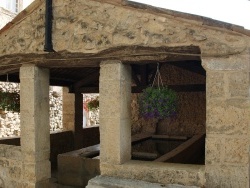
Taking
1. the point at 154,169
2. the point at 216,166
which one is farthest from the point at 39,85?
the point at 216,166

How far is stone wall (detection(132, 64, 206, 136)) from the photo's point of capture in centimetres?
688

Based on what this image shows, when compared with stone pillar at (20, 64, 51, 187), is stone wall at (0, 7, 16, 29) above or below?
above

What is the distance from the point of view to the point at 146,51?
10.1 ft

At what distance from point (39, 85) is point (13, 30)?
2.98ft

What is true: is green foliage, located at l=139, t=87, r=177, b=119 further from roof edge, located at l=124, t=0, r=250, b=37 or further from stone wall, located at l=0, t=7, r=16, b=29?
stone wall, located at l=0, t=7, r=16, b=29

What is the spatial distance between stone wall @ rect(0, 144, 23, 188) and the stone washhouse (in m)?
0.02

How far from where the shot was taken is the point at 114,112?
10.7 ft

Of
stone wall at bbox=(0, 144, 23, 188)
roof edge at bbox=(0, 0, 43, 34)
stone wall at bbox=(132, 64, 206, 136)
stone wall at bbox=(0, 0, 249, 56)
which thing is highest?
roof edge at bbox=(0, 0, 43, 34)

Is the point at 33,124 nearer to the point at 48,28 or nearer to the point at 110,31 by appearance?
the point at 48,28

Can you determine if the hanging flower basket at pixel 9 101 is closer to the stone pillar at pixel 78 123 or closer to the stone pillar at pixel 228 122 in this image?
the stone pillar at pixel 78 123

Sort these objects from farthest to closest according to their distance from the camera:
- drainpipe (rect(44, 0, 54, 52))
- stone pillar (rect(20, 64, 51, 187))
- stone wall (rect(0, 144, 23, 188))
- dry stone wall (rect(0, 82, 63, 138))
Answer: dry stone wall (rect(0, 82, 63, 138))
stone wall (rect(0, 144, 23, 188))
stone pillar (rect(20, 64, 51, 187))
drainpipe (rect(44, 0, 54, 52))

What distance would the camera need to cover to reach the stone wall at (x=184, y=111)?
6.88 meters

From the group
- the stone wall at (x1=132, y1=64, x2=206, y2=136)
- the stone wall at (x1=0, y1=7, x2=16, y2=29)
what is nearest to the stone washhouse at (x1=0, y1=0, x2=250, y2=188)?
the stone wall at (x1=132, y1=64, x2=206, y2=136)

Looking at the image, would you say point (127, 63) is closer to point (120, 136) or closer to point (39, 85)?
point (120, 136)
